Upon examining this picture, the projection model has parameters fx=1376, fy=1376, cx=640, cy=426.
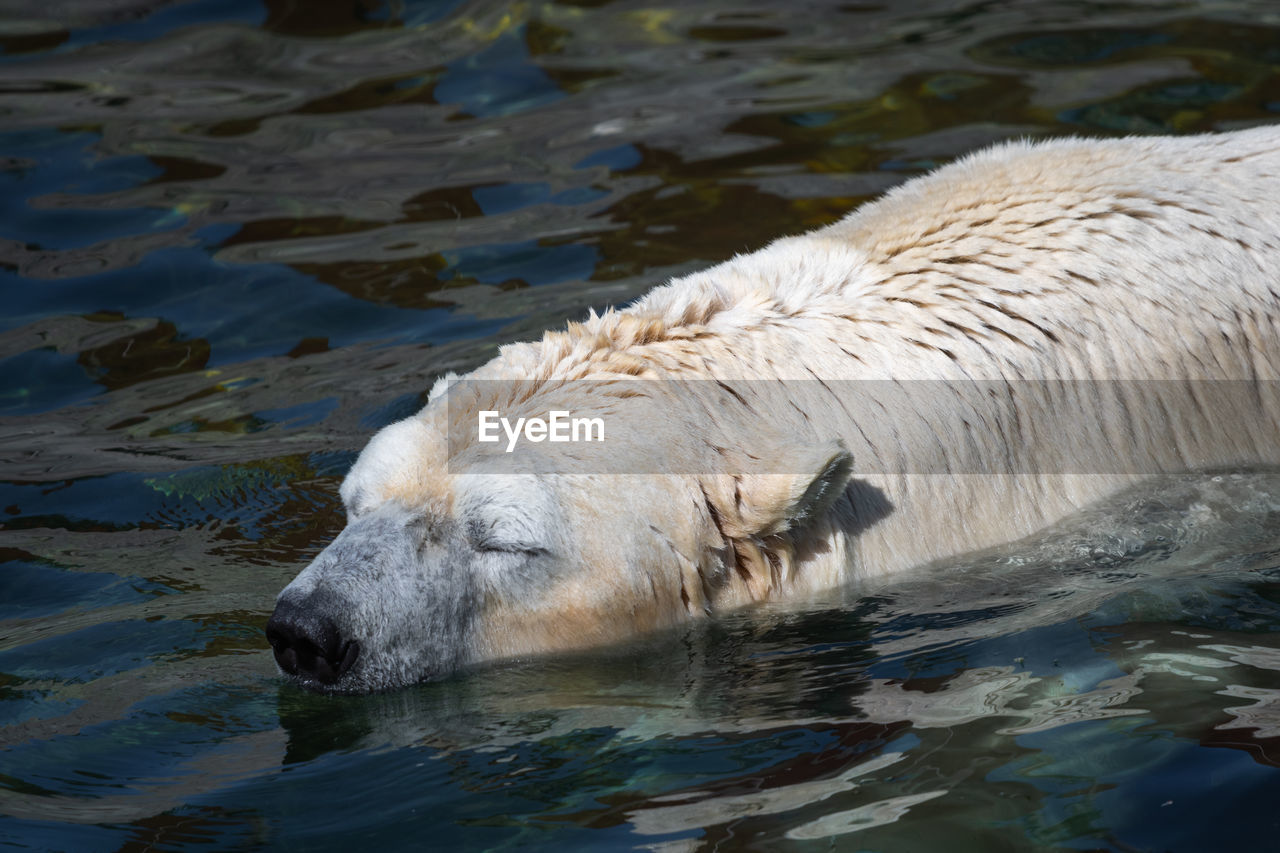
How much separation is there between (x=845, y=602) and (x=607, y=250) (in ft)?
13.9

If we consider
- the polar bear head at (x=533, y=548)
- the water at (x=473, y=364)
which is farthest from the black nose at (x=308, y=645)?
the water at (x=473, y=364)

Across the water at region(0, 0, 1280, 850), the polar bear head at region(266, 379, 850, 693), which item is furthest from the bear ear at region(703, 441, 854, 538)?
the water at region(0, 0, 1280, 850)

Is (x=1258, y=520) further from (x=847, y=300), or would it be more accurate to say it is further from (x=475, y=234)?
(x=475, y=234)

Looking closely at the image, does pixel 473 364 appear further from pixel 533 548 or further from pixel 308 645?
pixel 308 645

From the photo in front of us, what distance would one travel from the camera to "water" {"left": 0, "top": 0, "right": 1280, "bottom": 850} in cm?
372

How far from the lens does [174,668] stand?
4.64 m

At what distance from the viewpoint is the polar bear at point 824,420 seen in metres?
4.36

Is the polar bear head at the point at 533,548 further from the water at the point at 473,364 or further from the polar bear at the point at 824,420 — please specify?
the water at the point at 473,364

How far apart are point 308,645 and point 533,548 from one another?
0.75 m

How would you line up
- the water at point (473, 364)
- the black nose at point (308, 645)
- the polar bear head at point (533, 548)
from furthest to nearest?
the polar bear head at point (533, 548) < the black nose at point (308, 645) < the water at point (473, 364)

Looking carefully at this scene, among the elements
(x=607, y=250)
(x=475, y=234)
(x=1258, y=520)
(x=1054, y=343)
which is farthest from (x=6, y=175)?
(x=1258, y=520)

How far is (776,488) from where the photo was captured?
171 inches

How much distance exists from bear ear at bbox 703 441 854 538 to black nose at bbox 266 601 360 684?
1.25m

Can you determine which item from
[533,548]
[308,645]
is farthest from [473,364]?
[308,645]
